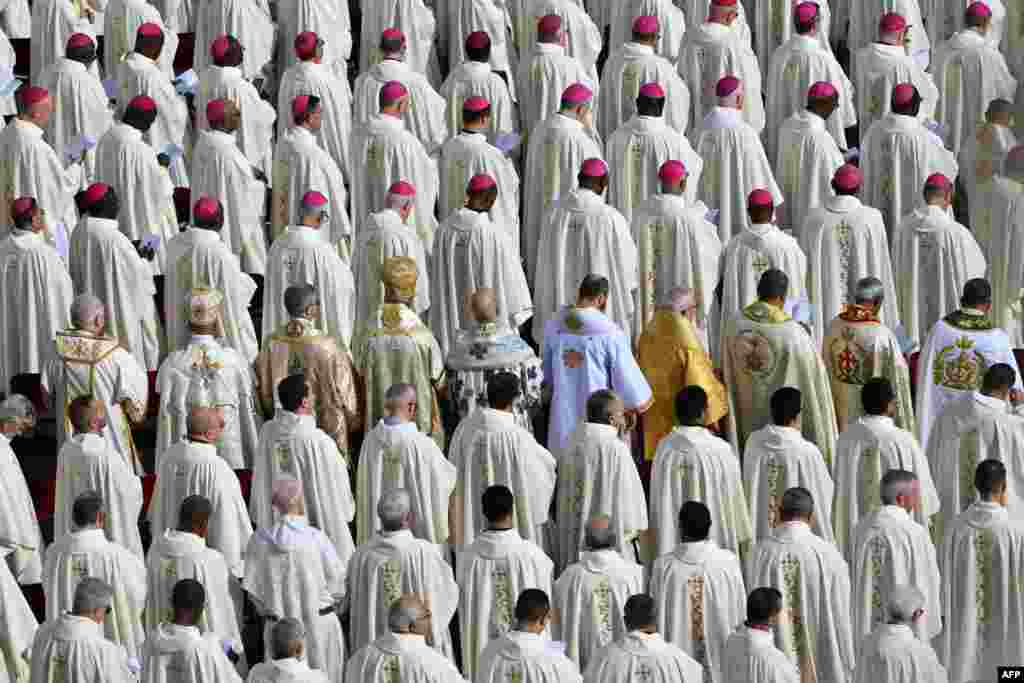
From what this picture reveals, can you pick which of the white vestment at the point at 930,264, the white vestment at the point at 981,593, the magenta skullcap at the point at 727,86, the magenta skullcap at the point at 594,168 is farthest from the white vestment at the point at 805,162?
the white vestment at the point at 981,593

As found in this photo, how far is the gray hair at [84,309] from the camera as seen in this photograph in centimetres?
2720

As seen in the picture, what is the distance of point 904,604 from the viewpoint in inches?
945

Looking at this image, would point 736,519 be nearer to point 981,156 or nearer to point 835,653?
point 835,653

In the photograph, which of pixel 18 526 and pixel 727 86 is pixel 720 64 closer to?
pixel 727 86

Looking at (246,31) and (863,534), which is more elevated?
(246,31)

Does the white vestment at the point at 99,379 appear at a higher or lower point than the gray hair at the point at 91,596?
higher

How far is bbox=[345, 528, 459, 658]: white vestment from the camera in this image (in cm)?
2536

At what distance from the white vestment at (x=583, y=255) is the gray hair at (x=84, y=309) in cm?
351

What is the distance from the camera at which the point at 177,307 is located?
29.0 meters

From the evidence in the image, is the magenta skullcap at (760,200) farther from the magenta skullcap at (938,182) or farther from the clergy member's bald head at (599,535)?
the clergy member's bald head at (599,535)

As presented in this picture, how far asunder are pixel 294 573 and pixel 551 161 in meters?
5.79

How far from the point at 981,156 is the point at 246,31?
6010 mm

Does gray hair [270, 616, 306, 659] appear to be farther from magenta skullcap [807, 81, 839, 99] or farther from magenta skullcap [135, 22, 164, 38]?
magenta skullcap [135, 22, 164, 38]

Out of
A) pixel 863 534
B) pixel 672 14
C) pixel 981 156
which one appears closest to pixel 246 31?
pixel 672 14
